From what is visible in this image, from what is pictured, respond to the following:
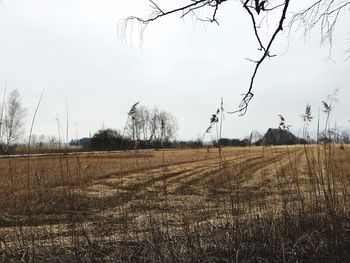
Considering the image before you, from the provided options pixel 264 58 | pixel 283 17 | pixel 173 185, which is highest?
pixel 283 17

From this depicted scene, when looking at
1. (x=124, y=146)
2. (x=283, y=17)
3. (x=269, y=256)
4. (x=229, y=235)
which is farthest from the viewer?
(x=124, y=146)

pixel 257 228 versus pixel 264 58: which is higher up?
pixel 264 58

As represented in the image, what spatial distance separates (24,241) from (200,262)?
1.68 metres

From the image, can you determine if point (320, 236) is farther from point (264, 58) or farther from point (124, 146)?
point (124, 146)

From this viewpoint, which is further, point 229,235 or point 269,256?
point 229,235

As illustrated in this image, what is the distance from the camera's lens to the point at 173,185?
15.2 metres

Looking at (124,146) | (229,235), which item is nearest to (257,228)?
(229,235)

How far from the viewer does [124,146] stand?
15.6 feet

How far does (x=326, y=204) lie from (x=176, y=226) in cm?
182

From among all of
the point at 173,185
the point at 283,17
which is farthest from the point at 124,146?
the point at 173,185

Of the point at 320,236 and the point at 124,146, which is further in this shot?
the point at 124,146

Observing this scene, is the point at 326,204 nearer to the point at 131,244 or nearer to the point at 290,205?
the point at 290,205

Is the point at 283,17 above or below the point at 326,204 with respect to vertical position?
above

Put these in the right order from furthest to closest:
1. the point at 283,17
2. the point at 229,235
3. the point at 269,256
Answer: the point at 229,235 < the point at 269,256 < the point at 283,17
